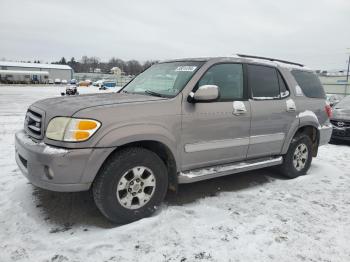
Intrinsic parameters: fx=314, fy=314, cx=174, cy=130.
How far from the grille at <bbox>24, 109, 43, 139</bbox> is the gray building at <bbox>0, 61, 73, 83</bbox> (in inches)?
2835

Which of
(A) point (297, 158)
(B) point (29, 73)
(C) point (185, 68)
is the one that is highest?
(C) point (185, 68)

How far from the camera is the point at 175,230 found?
3.20 m

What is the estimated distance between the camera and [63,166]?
2.87 m

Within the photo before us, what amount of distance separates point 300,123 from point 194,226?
2636 millimetres

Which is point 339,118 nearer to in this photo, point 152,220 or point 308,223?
point 308,223

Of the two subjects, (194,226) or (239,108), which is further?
(239,108)

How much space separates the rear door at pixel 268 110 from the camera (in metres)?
4.32

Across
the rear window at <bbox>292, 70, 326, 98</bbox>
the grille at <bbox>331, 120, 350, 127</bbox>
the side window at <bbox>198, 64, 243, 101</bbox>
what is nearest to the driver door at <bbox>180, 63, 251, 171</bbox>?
the side window at <bbox>198, 64, 243, 101</bbox>

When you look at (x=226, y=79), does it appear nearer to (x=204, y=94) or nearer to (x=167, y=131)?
(x=204, y=94)

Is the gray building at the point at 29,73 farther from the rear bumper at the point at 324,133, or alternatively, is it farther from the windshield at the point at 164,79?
the rear bumper at the point at 324,133

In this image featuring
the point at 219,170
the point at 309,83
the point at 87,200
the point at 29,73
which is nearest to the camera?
the point at 87,200

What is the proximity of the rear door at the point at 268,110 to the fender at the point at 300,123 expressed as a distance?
94 millimetres

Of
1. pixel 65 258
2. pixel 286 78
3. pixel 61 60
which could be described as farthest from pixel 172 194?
pixel 61 60

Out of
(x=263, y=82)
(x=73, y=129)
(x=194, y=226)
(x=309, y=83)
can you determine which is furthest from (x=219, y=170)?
(x=309, y=83)
